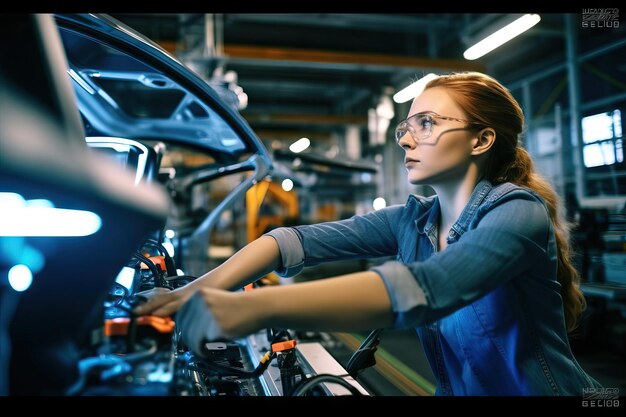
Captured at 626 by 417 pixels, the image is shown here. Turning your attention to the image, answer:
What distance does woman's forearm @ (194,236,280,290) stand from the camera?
1.12m

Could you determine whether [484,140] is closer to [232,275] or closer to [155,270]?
[232,275]

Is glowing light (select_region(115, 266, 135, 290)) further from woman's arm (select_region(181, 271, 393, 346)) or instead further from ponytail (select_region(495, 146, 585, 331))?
ponytail (select_region(495, 146, 585, 331))

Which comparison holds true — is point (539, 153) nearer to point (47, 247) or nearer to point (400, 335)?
point (400, 335)

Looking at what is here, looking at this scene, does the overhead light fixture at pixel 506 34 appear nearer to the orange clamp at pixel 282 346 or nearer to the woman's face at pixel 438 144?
the woman's face at pixel 438 144

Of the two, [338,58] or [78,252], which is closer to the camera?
[78,252]

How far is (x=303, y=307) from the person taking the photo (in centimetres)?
74

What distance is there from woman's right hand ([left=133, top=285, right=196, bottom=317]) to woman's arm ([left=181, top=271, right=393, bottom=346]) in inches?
7.9

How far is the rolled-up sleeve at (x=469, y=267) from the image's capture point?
78 centimetres

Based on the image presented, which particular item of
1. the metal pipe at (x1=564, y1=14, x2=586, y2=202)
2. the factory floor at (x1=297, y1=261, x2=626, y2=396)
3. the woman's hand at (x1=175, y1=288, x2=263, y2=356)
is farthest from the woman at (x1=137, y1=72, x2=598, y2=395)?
the metal pipe at (x1=564, y1=14, x2=586, y2=202)


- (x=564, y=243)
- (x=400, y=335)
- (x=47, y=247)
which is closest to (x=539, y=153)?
(x=400, y=335)

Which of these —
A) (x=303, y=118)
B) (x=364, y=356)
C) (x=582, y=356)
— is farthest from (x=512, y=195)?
(x=303, y=118)

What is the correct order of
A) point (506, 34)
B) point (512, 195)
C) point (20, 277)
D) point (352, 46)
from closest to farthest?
point (20, 277) < point (512, 195) < point (506, 34) < point (352, 46)

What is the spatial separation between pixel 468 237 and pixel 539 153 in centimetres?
822

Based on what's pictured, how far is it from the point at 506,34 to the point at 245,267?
20.6 ft
